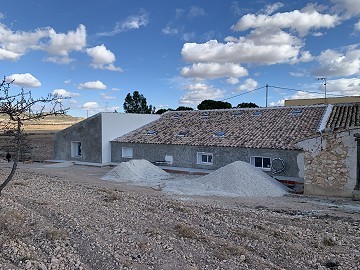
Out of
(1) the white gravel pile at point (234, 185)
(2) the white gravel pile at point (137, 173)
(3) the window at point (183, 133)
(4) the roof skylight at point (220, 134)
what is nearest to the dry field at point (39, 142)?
(2) the white gravel pile at point (137, 173)

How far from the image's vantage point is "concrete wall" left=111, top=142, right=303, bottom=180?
18234 millimetres

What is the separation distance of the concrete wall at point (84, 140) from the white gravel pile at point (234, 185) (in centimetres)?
1058

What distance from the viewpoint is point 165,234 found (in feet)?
27.6

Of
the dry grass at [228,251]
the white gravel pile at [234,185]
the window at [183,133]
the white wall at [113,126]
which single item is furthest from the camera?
the white wall at [113,126]

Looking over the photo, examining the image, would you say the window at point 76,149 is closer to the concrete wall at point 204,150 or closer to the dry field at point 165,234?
the concrete wall at point 204,150

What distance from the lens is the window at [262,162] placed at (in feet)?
63.2

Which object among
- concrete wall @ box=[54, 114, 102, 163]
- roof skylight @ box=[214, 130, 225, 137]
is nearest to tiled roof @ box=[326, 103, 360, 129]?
roof skylight @ box=[214, 130, 225, 137]

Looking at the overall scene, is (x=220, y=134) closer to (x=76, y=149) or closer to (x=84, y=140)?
(x=84, y=140)

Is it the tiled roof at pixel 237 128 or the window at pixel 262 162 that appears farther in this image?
the tiled roof at pixel 237 128

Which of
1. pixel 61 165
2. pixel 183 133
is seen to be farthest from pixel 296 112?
pixel 61 165

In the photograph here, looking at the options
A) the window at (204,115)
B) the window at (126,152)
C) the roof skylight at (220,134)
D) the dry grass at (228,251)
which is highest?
the window at (204,115)

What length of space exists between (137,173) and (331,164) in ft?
35.8

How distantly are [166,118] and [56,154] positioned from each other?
10280 mm

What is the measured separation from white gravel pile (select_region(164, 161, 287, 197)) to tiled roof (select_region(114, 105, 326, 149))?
8.17 feet
